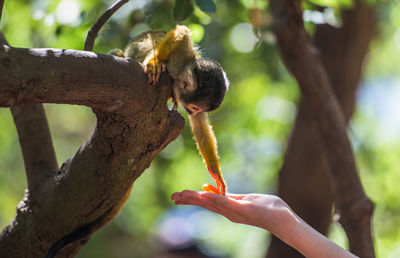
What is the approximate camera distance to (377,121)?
6.73 metres

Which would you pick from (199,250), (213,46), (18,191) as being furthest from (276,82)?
(18,191)

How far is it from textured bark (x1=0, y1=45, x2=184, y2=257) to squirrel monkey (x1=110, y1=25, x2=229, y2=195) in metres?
0.39

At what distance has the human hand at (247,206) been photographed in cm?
173

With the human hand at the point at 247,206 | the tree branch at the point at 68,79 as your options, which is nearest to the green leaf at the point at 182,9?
the tree branch at the point at 68,79

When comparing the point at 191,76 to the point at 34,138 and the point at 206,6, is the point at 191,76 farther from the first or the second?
the point at 34,138

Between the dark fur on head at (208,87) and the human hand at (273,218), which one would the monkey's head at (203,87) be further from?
the human hand at (273,218)

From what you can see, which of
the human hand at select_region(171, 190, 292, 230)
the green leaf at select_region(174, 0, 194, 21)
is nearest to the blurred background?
the green leaf at select_region(174, 0, 194, 21)

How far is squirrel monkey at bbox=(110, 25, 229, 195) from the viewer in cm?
229

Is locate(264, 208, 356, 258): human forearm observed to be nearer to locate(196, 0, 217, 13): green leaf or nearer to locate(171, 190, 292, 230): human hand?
locate(171, 190, 292, 230): human hand

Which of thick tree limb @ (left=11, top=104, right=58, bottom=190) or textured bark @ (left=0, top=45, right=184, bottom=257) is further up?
thick tree limb @ (left=11, top=104, right=58, bottom=190)

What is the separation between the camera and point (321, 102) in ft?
9.61

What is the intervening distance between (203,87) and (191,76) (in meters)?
0.08

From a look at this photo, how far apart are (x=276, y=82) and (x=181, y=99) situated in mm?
2838

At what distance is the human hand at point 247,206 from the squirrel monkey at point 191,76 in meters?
0.37
